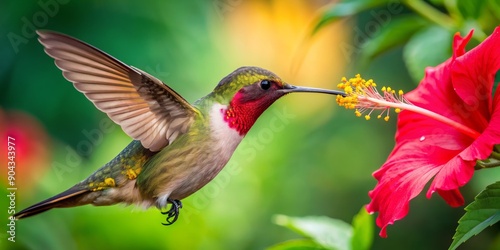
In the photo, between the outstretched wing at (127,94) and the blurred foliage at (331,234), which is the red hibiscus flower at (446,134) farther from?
the outstretched wing at (127,94)

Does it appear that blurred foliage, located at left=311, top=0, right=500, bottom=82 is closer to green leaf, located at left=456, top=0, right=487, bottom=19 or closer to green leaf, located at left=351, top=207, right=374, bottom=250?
green leaf, located at left=456, top=0, right=487, bottom=19

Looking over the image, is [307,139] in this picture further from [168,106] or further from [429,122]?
[168,106]

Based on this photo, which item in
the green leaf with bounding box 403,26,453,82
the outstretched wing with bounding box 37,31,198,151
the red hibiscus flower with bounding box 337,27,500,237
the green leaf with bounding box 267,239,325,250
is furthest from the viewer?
the green leaf with bounding box 403,26,453,82

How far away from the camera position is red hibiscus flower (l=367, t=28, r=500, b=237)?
113cm

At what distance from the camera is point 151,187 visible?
1223mm

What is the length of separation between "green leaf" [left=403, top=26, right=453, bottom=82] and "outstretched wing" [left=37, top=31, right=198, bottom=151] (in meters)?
0.72

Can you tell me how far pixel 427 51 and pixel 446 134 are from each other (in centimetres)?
43

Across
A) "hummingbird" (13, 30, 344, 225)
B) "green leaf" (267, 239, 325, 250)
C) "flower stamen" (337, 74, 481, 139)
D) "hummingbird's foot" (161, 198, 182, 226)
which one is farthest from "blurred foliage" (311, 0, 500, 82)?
"hummingbird's foot" (161, 198, 182, 226)

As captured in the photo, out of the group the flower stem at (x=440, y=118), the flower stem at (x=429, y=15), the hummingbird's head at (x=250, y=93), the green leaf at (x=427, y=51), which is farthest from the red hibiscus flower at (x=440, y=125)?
the flower stem at (x=429, y=15)

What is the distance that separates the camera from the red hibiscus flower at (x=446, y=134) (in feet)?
3.71

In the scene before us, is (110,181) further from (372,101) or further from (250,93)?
(372,101)

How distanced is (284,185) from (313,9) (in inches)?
44.8

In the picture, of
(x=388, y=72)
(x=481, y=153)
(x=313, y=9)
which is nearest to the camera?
(x=481, y=153)

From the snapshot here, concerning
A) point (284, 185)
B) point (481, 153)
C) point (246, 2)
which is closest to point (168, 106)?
point (481, 153)
